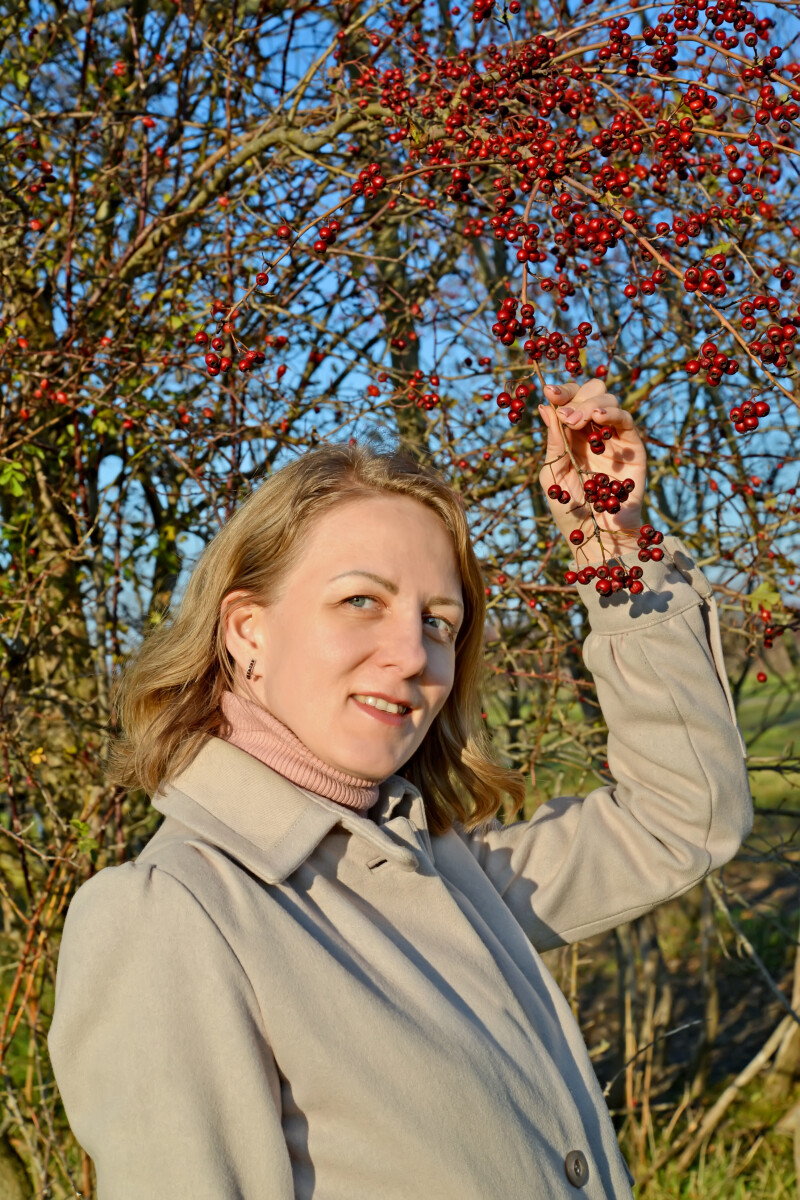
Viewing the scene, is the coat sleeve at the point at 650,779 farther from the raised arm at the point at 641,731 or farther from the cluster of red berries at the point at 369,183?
the cluster of red berries at the point at 369,183

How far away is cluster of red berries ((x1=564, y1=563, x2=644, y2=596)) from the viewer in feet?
5.55

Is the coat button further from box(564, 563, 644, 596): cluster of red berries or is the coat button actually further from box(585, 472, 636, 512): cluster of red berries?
box(585, 472, 636, 512): cluster of red berries

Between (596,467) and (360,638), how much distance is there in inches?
21.6

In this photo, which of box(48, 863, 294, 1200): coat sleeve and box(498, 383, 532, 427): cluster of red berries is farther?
box(498, 383, 532, 427): cluster of red berries

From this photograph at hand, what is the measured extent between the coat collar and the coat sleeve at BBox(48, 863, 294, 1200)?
0.14m

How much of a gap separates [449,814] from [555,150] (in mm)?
1151

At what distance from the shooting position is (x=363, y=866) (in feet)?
5.23

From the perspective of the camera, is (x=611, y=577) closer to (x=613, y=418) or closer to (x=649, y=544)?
(x=649, y=544)

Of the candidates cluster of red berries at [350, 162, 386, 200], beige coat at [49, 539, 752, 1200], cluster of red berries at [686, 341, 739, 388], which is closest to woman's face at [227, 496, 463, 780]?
beige coat at [49, 539, 752, 1200]

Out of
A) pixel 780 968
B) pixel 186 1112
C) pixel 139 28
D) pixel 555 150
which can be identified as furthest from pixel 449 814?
pixel 780 968

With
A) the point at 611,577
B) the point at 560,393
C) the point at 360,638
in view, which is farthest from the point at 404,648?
the point at 560,393

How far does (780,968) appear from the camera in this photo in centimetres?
588

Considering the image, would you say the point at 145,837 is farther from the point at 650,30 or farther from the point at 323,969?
the point at 650,30

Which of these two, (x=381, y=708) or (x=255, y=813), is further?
(x=381, y=708)
